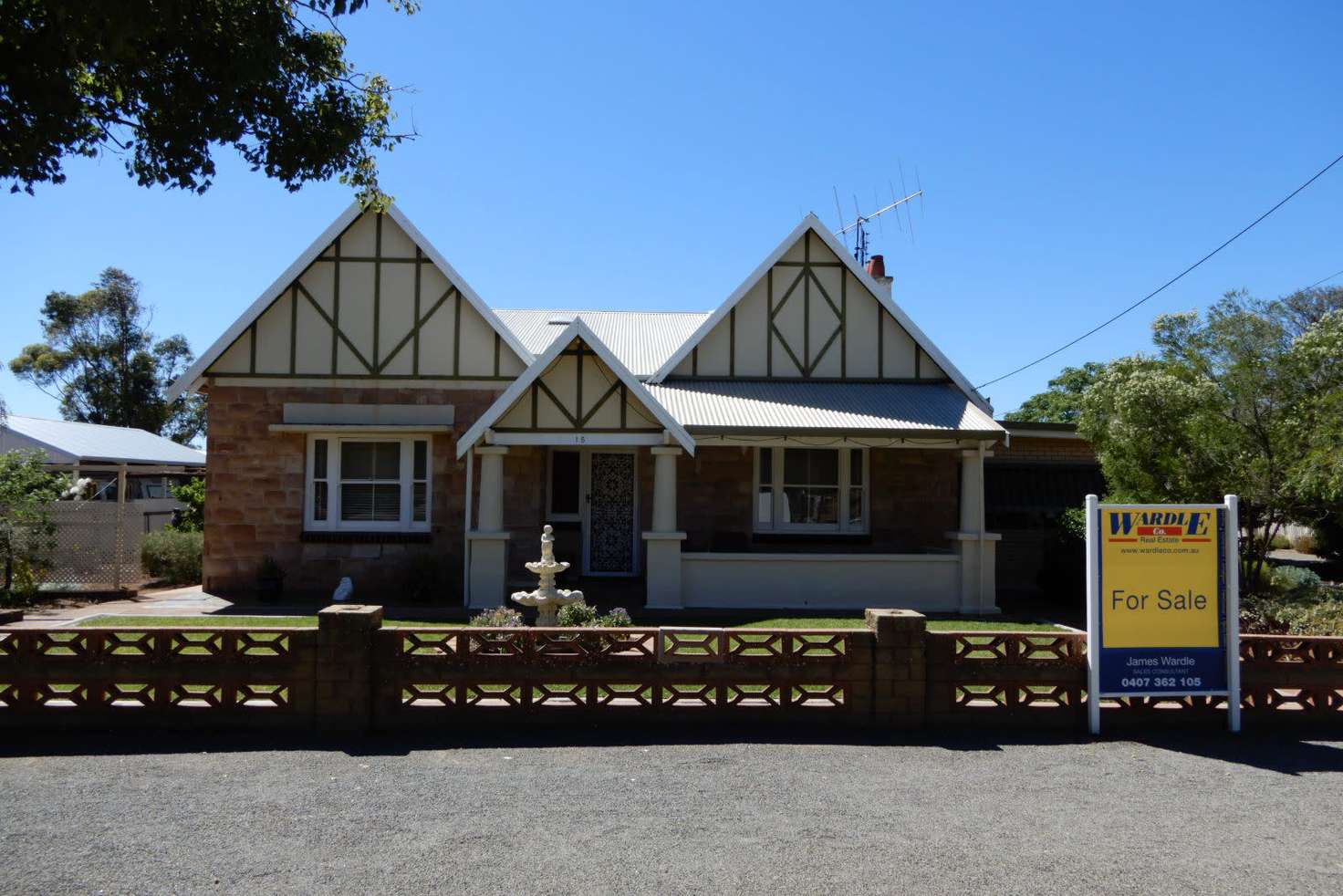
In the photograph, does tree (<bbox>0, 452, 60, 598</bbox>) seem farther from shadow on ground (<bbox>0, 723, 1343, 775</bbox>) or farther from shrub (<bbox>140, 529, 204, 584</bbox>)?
shadow on ground (<bbox>0, 723, 1343, 775</bbox>)

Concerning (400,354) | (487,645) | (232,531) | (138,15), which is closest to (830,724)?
(487,645)

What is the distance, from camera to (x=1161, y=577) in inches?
312

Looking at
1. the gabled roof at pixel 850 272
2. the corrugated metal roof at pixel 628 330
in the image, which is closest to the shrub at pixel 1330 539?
the gabled roof at pixel 850 272

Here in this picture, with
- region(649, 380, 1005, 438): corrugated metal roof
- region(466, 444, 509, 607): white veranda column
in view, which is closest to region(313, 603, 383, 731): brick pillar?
region(466, 444, 509, 607): white veranda column

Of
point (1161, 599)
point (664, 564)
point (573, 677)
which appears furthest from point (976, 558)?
point (573, 677)

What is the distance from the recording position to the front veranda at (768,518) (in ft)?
46.3

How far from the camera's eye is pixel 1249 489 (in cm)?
1342

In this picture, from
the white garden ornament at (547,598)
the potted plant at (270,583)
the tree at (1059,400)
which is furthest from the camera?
the tree at (1059,400)

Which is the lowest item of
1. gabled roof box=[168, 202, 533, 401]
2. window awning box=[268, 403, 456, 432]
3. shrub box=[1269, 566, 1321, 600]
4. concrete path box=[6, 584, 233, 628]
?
concrete path box=[6, 584, 233, 628]

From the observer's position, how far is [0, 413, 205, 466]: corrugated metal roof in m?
22.9

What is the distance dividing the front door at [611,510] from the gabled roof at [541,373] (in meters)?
3.23

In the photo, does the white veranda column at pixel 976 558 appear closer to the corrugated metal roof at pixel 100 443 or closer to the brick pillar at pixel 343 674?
the brick pillar at pixel 343 674

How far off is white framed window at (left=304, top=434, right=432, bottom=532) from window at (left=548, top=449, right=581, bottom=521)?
2.04 metres

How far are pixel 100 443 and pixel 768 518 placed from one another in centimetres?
1774
